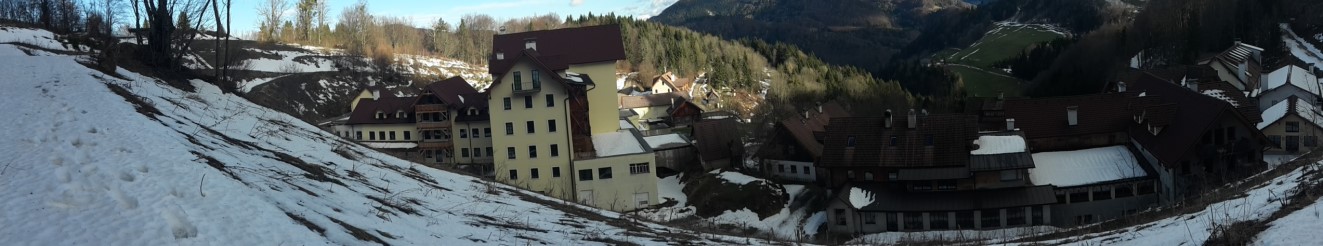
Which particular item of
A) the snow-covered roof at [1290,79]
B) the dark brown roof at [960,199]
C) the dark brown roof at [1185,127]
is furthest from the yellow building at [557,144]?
the snow-covered roof at [1290,79]

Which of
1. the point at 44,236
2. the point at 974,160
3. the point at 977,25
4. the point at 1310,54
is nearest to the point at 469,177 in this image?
the point at 44,236

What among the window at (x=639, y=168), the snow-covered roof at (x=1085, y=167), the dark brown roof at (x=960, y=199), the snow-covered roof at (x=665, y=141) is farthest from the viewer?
the snow-covered roof at (x=665, y=141)

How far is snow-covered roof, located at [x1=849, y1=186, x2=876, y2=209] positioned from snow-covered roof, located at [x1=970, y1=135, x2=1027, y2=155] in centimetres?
465

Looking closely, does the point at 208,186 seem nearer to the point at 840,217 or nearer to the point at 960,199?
the point at 840,217

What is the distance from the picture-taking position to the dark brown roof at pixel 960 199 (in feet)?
112

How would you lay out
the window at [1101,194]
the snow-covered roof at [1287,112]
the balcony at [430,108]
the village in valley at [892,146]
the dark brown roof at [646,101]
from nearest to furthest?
the village in valley at [892,146] < the window at [1101,194] < the snow-covered roof at [1287,112] < the balcony at [430,108] < the dark brown roof at [646,101]

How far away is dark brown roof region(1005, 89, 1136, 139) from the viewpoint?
39.7 meters

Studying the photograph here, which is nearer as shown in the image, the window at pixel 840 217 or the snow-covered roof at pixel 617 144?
the window at pixel 840 217

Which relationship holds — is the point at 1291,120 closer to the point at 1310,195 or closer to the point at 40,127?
the point at 1310,195

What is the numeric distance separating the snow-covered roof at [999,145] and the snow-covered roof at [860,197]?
4652 millimetres

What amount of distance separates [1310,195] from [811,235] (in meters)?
23.9

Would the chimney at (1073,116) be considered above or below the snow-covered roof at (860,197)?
above

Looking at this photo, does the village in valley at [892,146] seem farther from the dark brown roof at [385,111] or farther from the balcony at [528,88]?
the dark brown roof at [385,111]

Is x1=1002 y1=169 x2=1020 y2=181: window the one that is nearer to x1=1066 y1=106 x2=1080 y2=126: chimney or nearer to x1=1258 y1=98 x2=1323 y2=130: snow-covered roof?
x1=1066 y1=106 x2=1080 y2=126: chimney
